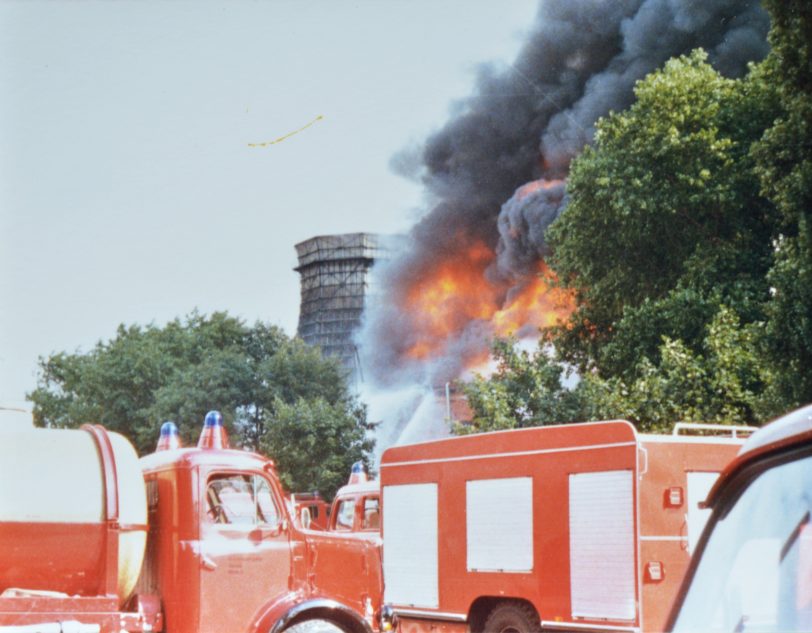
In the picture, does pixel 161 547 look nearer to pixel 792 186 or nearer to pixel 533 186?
pixel 792 186

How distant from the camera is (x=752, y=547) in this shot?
242 centimetres

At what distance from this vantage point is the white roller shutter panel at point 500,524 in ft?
39.3

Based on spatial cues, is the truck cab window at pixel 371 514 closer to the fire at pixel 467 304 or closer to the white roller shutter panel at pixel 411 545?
the white roller shutter panel at pixel 411 545

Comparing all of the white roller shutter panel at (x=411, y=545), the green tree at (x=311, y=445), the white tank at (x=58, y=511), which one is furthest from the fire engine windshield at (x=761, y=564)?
the green tree at (x=311, y=445)

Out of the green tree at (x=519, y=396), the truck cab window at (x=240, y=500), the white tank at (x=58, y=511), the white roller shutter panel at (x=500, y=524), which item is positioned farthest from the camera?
the green tree at (x=519, y=396)

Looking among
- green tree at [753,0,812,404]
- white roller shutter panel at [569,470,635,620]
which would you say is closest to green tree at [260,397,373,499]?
green tree at [753,0,812,404]

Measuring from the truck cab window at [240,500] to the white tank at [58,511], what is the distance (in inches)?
59.3

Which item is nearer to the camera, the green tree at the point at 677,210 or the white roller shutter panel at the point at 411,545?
the white roller shutter panel at the point at 411,545

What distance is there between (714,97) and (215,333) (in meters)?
17.9

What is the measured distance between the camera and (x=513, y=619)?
1196 cm

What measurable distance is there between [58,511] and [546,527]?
18.1ft

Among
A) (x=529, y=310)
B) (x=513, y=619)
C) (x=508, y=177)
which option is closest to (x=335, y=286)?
(x=529, y=310)

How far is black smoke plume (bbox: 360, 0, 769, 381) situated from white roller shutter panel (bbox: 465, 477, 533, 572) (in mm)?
13958

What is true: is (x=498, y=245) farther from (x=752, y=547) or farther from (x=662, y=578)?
(x=752, y=547)
